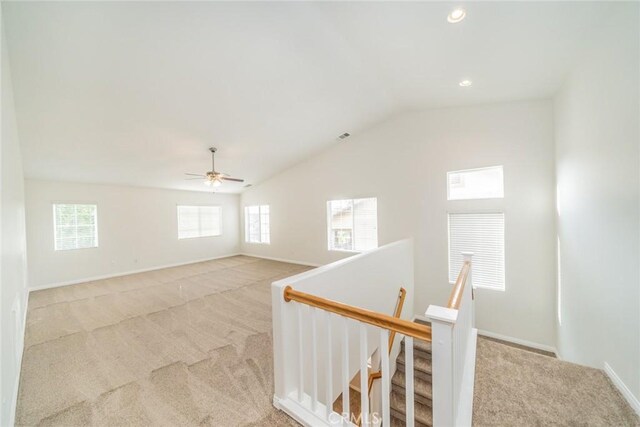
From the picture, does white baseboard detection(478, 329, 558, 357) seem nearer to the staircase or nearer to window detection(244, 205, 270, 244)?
the staircase

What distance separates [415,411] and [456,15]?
4.76 m

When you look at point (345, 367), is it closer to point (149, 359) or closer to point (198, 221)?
point (149, 359)

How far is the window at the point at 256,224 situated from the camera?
845cm

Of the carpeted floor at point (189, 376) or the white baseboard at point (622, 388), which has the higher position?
the white baseboard at point (622, 388)

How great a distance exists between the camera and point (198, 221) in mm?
8172

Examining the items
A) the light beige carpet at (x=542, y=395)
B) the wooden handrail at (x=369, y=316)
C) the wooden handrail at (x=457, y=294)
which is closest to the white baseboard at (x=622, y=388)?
the light beige carpet at (x=542, y=395)

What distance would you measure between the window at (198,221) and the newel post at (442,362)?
811 centimetres

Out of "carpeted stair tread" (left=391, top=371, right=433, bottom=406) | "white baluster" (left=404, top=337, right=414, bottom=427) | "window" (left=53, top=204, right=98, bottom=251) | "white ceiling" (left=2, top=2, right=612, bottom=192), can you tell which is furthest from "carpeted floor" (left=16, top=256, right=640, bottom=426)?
"white ceiling" (left=2, top=2, right=612, bottom=192)

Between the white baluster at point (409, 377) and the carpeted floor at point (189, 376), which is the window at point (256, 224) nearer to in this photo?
the carpeted floor at point (189, 376)

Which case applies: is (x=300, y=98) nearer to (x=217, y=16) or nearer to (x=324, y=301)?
(x=217, y=16)

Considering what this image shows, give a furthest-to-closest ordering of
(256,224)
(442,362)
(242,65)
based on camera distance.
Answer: (256,224) → (242,65) → (442,362)

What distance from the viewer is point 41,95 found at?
2.99 m

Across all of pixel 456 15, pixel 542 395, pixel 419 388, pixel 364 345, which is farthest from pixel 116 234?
pixel 542 395

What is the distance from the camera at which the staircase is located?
317 cm
